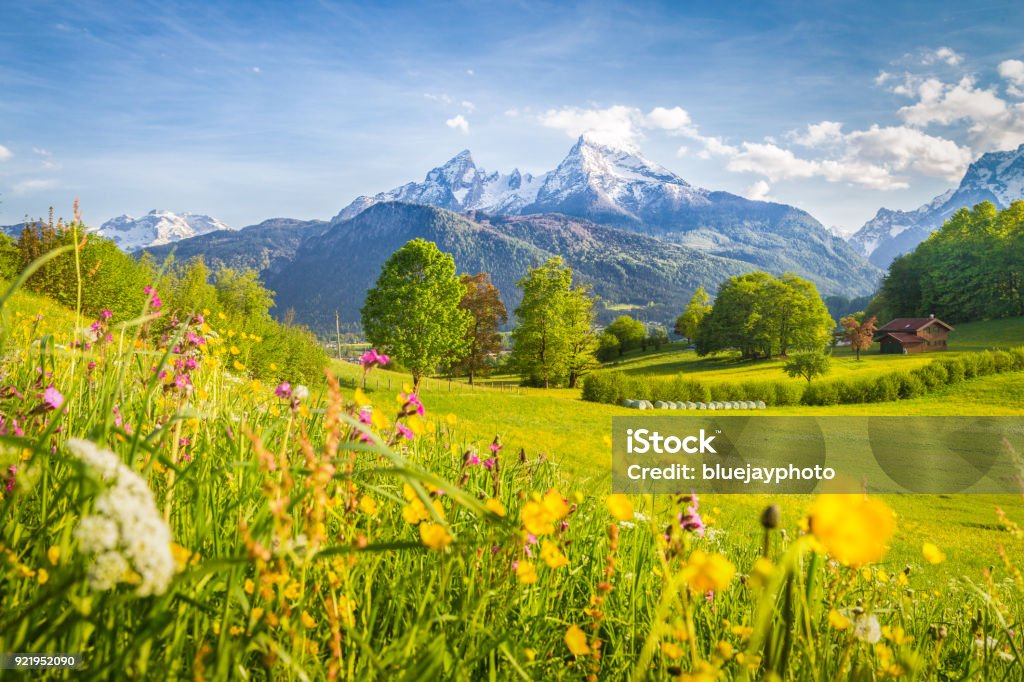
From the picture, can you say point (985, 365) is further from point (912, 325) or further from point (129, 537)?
point (129, 537)

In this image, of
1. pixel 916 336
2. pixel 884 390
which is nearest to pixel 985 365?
pixel 884 390

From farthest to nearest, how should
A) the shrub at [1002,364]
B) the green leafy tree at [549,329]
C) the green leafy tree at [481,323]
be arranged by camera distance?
the green leafy tree at [481,323] → the green leafy tree at [549,329] → the shrub at [1002,364]

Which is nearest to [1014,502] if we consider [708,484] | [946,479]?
[946,479]

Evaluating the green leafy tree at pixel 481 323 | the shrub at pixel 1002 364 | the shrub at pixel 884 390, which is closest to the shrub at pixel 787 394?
the shrub at pixel 884 390

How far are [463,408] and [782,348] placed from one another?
4038 cm

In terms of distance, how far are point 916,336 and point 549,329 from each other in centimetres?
3345

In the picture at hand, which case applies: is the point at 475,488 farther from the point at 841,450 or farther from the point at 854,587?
the point at 841,450

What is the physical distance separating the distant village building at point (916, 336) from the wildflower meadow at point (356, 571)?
56.8 meters

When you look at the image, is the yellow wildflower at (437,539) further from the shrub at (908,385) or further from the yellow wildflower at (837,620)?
the shrub at (908,385)

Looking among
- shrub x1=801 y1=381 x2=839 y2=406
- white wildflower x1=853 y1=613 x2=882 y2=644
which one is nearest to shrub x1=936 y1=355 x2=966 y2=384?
shrub x1=801 y1=381 x2=839 y2=406

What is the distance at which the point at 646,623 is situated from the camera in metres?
1.59

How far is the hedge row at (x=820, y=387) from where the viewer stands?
3266cm

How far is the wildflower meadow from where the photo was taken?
634mm

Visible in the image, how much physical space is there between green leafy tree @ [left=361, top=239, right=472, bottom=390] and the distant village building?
40.8m
